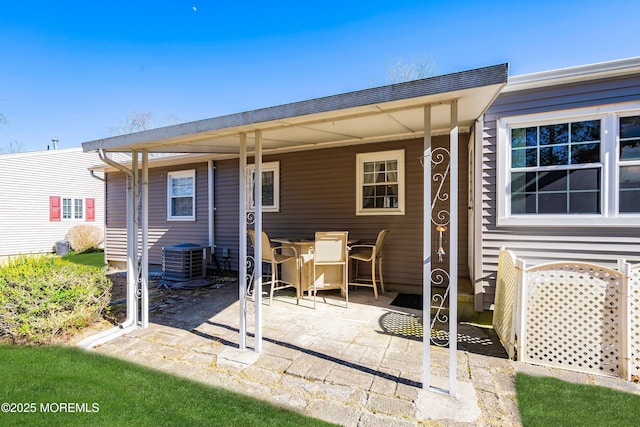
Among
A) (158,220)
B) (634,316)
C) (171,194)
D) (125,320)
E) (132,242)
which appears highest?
(171,194)

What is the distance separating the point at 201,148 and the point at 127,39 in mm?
7385

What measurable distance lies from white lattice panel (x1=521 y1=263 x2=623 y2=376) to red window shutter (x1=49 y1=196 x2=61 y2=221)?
16.9 m

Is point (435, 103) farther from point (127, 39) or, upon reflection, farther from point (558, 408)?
point (127, 39)

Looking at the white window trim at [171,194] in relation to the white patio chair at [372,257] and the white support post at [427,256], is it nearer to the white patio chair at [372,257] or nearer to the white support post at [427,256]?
the white patio chair at [372,257]

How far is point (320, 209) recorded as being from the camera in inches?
236

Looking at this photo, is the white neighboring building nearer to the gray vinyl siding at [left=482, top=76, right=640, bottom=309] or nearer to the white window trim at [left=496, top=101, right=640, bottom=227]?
the gray vinyl siding at [left=482, top=76, right=640, bottom=309]

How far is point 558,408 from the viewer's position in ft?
7.26

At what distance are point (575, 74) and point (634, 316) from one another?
8.45ft

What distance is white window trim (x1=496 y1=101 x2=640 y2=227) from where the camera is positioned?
137 inches

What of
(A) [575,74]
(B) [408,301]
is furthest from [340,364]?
(A) [575,74]

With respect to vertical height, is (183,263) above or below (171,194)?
below

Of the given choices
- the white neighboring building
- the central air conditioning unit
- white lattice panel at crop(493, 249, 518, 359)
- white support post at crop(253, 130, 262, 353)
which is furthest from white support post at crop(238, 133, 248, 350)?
the white neighboring building

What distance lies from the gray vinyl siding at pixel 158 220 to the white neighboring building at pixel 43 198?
4.02 m

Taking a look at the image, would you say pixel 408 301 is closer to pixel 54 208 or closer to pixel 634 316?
pixel 634 316
